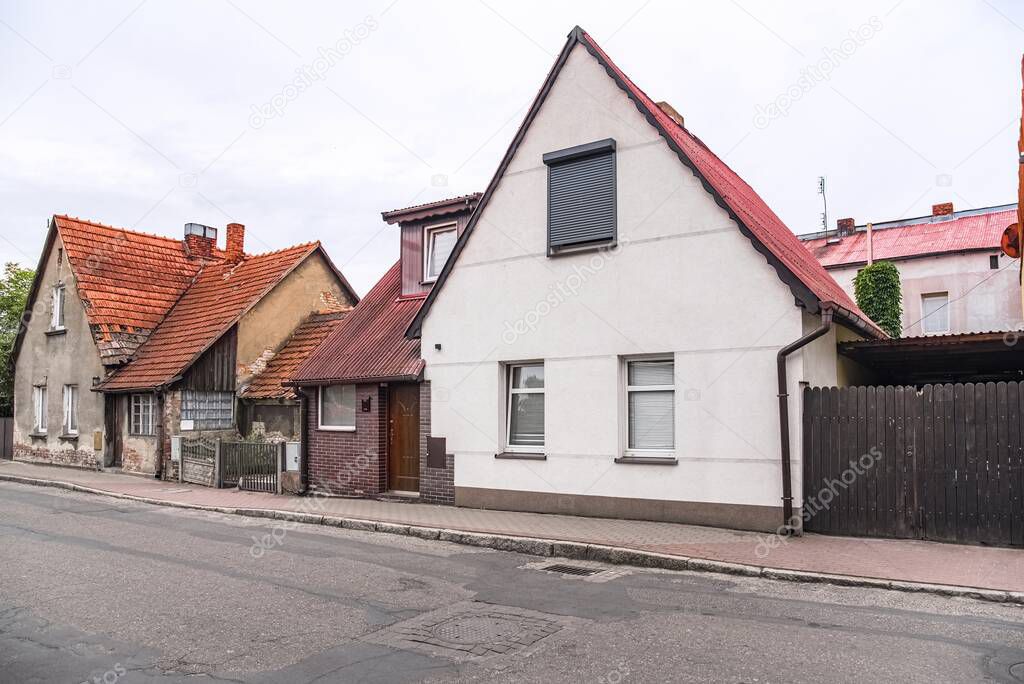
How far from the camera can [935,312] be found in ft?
108

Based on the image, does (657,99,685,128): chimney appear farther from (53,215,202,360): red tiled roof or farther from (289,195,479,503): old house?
(53,215,202,360): red tiled roof

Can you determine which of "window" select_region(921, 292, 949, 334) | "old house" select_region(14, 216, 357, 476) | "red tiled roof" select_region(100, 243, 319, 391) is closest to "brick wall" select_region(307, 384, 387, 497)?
"old house" select_region(14, 216, 357, 476)

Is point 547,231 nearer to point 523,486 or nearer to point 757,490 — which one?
point 523,486

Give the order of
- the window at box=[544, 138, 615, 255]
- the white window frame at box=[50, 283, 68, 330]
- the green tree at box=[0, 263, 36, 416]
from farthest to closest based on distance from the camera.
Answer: the green tree at box=[0, 263, 36, 416] → the white window frame at box=[50, 283, 68, 330] → the window at box=[544, 138, 615, 255]

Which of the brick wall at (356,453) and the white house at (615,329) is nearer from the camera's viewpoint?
the white house at (615,329)

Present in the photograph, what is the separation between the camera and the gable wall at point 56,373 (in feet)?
73.4

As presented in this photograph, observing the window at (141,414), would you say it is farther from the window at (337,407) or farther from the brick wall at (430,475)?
the brick wall at (430,475)

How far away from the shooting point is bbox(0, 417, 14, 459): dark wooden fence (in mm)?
25812

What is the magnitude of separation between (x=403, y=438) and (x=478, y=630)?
29.2 ft

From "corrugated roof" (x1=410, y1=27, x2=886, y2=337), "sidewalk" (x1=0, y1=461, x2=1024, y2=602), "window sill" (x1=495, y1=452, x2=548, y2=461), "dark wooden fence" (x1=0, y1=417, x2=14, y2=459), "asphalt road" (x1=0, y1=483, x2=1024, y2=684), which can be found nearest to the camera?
"asphalt road" (x1=0, y1=483, x2=1024, y2=684)

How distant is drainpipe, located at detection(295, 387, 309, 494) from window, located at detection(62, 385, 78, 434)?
10.6m

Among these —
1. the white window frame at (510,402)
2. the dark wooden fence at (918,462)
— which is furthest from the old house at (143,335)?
the dark wooden fence at (918,462)

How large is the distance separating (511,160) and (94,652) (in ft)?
32.6

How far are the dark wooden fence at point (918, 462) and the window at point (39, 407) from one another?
23.2 metres
